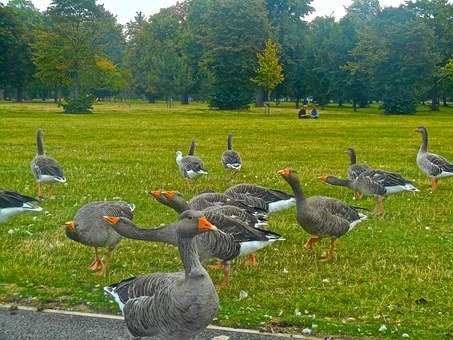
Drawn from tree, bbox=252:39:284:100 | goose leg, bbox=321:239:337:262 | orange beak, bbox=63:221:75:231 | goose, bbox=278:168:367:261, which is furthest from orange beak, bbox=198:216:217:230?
tree, bbox=252:39:284:100

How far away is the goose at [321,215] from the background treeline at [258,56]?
68.6 meters

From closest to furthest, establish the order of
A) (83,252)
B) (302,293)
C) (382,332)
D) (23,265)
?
(382,332)
(302,293)
(23,265)
(83,252)

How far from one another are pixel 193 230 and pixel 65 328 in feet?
9.70

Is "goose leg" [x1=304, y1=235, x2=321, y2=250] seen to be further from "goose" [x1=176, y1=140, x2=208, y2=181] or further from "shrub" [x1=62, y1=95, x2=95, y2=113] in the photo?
"shrub" [x1=62, y1=95, x2=95, y2=113]

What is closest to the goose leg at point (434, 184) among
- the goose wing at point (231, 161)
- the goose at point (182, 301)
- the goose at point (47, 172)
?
the goose wing at point (231, 161)

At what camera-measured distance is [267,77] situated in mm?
84375

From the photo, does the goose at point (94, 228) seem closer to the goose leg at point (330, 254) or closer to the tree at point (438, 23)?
the goose leg at point (330, 254)

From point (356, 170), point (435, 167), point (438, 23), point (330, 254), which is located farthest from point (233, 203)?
point (438, 23)

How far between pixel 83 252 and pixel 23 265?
4.59 feet

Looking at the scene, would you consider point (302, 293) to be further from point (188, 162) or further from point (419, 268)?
point (188, 162)

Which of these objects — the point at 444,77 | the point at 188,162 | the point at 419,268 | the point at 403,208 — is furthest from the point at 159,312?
the point at 444,77

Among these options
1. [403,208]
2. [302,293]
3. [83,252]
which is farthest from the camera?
[403,208]

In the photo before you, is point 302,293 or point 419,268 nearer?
point 302,293

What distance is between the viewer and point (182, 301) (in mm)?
6504
